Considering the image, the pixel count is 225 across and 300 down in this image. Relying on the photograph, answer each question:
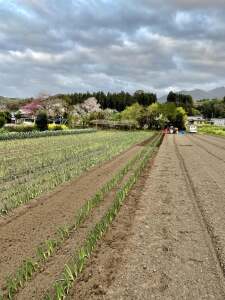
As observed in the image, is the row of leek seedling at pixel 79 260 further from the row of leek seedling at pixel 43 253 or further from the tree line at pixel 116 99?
the tree line at pixel 116 99

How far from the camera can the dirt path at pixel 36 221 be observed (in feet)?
20.9

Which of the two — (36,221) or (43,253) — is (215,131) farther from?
(43,253)

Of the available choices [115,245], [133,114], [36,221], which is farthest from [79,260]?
[133,114]

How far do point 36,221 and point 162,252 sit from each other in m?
2.93

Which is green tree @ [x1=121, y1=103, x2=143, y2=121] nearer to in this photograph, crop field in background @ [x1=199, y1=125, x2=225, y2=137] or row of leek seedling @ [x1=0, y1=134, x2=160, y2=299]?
crop field in background @ [x1=199, y1=125, x2=225, y2=137]

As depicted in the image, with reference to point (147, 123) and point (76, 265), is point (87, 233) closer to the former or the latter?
point (76, 265)

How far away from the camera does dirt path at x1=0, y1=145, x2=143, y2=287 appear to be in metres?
6.37

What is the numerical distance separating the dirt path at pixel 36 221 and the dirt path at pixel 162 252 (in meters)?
1.09

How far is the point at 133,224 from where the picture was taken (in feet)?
27.3

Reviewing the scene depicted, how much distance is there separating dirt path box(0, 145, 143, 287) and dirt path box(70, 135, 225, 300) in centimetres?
109

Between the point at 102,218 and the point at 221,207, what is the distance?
10.5 ft

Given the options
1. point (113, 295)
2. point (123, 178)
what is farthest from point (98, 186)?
point (113, 295)

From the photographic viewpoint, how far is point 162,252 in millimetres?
6594

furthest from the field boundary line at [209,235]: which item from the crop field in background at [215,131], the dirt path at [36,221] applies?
the crop field in background at [215,131]
